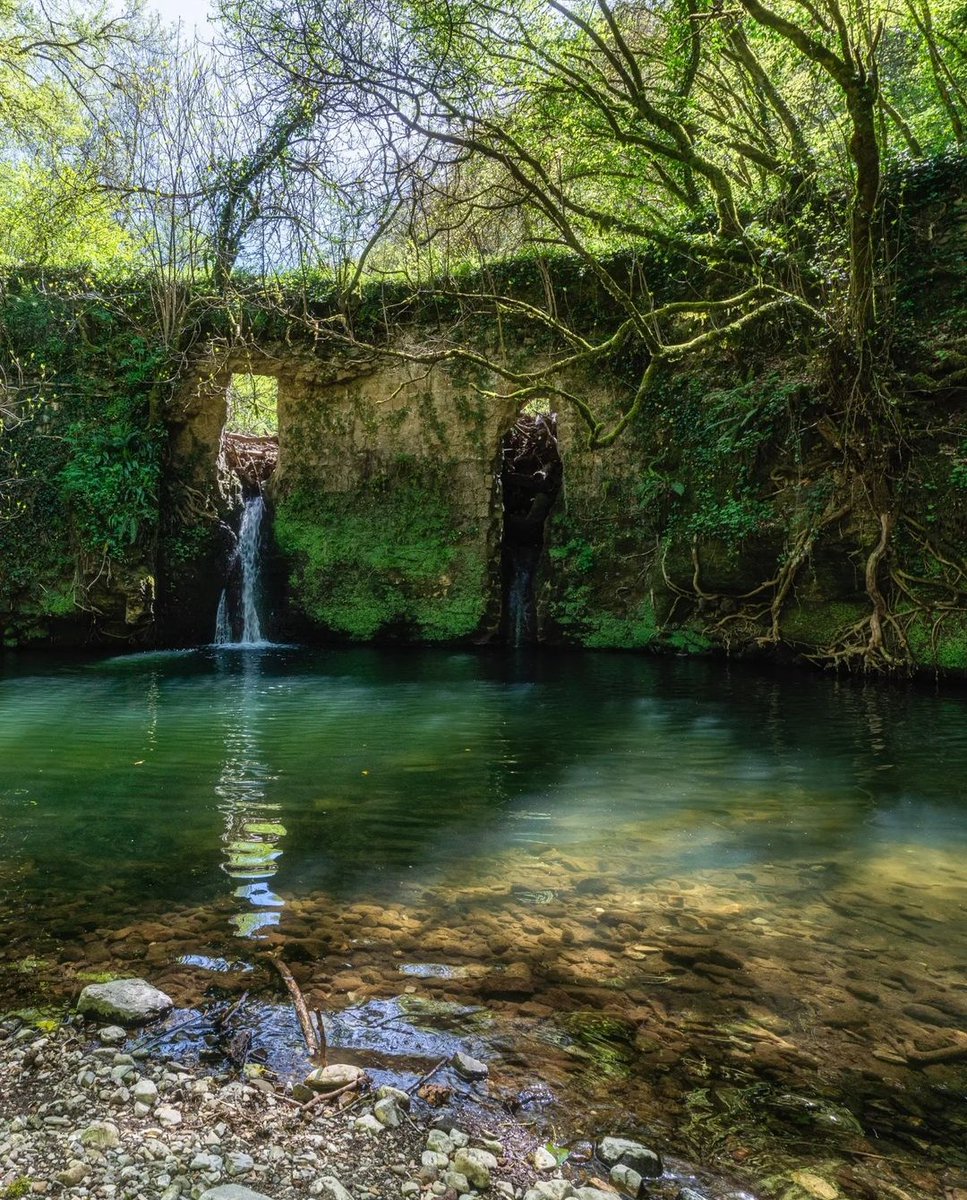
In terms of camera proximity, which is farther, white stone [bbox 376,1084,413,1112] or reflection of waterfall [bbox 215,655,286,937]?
reflection of waterfall [bbox 215,655,286,937]

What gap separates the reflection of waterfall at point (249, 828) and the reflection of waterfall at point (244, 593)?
709cm

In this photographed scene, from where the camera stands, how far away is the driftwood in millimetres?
2135

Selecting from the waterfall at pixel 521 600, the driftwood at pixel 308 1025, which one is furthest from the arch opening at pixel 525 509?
the driftwood at pixel 308 1025

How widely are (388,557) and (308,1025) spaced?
A: 36.4 feet

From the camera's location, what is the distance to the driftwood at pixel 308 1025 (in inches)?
84.0

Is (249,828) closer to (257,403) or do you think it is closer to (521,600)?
(521,600)

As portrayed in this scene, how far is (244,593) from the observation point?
1361 centimetres

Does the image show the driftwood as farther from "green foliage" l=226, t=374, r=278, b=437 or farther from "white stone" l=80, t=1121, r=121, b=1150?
"green foliage" l=226, t=374, r=278, b=437

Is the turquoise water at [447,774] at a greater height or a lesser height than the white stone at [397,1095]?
lesser

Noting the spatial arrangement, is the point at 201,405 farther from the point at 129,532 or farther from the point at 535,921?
the point at 535,921

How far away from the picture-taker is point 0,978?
8.19 feet

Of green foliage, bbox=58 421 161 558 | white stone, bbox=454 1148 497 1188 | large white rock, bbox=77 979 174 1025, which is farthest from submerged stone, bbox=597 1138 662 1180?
green foliage, bbox=58 421 161 558

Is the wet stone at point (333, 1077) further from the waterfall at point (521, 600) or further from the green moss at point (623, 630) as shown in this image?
the waterfall at point (521, 600)

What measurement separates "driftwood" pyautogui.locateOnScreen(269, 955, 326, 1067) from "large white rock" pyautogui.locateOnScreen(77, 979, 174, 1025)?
350 mm
